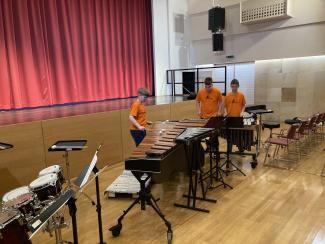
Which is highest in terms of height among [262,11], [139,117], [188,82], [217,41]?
[262,11]

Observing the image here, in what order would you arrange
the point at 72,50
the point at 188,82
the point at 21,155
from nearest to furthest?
the point at 21,155 < the point at 72,50 < the point at 188,82

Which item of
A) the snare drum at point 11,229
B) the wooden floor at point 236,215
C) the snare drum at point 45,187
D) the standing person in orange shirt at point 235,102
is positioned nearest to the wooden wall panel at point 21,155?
the wooden floor at point 236,215

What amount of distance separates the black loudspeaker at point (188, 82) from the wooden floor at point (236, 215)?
568cm

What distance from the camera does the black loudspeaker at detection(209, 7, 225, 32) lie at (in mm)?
8828

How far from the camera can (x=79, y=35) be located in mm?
7250

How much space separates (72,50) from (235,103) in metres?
4.42

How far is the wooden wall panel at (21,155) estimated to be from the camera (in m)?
3.86

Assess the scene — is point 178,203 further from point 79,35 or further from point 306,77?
point 306,77

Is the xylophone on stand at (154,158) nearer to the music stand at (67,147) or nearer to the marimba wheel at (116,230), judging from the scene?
the marimba wheel at (116,230)

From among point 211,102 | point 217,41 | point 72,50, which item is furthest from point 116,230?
point 217,41

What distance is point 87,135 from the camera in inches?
189

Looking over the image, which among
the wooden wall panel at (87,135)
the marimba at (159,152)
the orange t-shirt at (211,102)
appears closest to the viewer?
the marimba at (159,152)

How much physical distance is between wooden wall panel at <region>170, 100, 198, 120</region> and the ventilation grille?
10.6ft

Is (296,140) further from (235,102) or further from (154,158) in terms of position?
(154,158)
